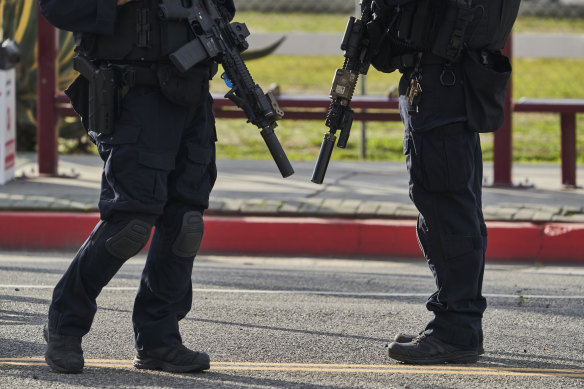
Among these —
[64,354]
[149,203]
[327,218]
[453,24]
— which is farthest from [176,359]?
[327,218]

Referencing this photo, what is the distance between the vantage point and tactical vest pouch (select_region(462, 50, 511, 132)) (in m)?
4.58

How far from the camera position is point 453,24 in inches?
177

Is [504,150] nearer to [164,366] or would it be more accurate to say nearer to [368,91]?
[164,366]

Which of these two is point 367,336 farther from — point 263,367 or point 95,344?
point 95,344

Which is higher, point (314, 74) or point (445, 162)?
point (314, 74)

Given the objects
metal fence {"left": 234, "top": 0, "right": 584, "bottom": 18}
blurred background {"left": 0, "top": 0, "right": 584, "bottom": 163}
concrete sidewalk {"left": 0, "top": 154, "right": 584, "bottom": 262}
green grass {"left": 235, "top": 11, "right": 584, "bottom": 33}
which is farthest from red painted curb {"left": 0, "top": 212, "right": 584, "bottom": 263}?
green grass {"left": 235, "top": 11, "right": 584, "bottom": 33}

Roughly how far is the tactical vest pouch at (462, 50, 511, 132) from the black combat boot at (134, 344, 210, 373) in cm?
143

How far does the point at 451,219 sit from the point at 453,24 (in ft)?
2.56

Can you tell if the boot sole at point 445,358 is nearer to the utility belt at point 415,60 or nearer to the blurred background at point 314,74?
the utility belt at point 415,60

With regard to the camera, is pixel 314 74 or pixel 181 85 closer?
pixel 181 85

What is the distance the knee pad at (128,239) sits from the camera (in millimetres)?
4281

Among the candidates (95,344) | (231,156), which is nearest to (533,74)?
(231,156)

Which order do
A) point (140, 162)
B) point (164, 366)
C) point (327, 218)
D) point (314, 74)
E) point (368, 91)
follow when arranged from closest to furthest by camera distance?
point (140, 162), point (164, 366), point (327, 218), point (368, 91), point (314, 74)

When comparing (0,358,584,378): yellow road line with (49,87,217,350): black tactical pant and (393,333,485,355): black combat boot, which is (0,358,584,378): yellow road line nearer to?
(393,333,485,355): black combat boot
